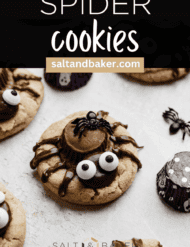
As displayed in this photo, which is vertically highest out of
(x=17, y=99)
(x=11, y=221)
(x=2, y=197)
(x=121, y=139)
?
Result: (x=17, y=99)

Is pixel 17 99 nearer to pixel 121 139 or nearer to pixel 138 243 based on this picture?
pixel 121 139

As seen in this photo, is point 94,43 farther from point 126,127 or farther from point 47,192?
point 47,192

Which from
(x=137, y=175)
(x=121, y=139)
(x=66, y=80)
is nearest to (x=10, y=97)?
(x=66, y=80)

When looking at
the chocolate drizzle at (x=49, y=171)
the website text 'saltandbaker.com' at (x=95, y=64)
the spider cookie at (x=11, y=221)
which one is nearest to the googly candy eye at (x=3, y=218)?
the spider cookie at (x=11, y=221)

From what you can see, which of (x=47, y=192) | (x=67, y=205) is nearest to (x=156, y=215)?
(x=67, y=205)

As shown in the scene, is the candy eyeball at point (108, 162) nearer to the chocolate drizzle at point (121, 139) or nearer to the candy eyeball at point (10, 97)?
the chocolate drizzle at point (121, 139)

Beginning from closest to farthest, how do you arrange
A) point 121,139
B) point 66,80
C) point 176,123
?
point 121,139
point 176,123
point 66,80
